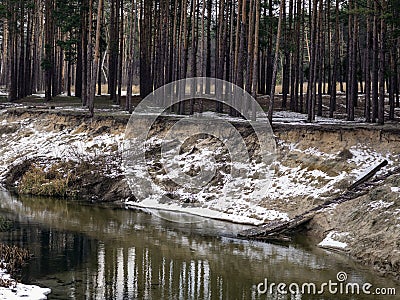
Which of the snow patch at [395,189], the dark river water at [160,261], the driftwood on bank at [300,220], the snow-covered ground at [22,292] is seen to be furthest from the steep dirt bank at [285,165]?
the snow-covered ground at [22,292]

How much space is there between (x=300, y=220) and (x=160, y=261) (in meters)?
6.79

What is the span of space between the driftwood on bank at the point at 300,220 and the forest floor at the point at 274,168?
466mm

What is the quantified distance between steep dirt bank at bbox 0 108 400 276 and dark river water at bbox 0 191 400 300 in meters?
1.38

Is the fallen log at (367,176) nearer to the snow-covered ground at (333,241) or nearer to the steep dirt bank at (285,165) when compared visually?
the steep dirt bank at (285,165)

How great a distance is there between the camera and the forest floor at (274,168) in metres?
21.4

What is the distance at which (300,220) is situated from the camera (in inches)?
926

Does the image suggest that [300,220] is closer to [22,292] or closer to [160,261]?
[160,261]

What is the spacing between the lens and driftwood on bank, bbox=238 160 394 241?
22.6 m

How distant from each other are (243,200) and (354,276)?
33.0 ft

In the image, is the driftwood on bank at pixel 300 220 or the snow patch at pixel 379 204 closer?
the snow patch at pixel 379 204

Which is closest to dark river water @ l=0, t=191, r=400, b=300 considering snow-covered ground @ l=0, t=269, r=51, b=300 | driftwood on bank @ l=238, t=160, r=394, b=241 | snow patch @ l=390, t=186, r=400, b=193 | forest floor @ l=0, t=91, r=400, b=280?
snow-covered ground @ l=0, t=269, r=51, b=300

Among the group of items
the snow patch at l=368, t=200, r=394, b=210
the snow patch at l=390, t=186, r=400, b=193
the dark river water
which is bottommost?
the dark river water

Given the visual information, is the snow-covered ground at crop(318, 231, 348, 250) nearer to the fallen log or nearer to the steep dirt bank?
the steep dirt bank

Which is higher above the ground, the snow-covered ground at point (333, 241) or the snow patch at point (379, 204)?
the snow patch at point (379, 204)
